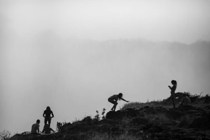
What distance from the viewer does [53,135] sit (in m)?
33.4

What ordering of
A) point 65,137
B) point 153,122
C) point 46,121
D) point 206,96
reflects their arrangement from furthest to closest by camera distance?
point 206,96 < point 46,121 < point 153,122 < point 65,137

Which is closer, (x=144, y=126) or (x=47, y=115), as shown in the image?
(x=144, y=126)

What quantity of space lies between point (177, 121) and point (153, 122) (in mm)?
2001

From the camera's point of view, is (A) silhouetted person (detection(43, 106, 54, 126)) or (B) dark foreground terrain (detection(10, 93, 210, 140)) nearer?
(B) dark foreground terrain (detection(10, 93, 210, 140))

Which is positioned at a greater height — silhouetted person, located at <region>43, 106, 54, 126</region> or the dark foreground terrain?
silhouetted person, located at <region>43, 106, 54, 126</region>

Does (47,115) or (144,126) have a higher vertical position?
(47,115)

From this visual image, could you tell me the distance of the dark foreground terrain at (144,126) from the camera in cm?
2973

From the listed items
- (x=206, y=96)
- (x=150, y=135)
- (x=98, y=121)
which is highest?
(x=206, y=96)

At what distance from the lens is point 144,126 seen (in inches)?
1288

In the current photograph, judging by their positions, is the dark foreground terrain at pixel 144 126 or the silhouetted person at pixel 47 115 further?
the silhouetted person at pixel 47 115

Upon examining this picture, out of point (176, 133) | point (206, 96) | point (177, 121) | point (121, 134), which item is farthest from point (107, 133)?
point (206, 96)

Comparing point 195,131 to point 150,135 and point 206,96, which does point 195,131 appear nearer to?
point 150,135

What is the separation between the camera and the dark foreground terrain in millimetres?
29734

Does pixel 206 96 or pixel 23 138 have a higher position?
pixel 206 96
